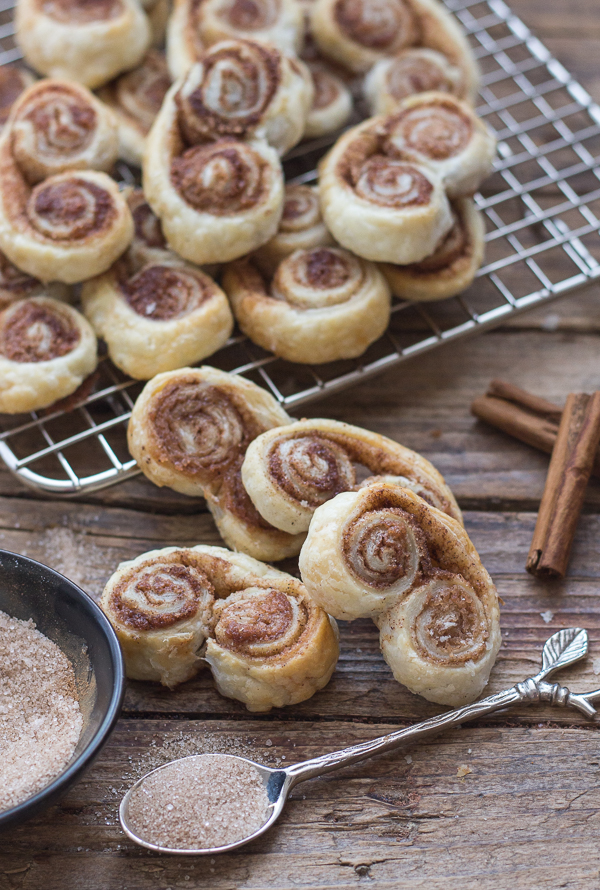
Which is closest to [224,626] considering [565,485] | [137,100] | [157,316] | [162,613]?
[162,613]

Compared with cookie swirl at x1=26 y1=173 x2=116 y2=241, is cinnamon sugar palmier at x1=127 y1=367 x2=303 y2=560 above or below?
below

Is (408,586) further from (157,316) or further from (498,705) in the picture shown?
(157,316)

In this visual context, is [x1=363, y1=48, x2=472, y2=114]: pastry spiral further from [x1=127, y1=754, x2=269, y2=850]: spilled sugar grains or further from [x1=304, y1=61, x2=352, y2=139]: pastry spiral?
[x1=127, y1=754, x2=269, y2=850]: spilled sugar grains

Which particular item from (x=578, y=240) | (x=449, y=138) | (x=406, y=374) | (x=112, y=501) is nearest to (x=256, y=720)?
(x=112, y=501)

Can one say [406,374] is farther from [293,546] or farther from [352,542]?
[352,542]

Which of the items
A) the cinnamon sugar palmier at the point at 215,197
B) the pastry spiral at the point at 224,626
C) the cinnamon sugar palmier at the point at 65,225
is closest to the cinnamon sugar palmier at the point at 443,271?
the cinnamon sugar palmier at the point at 215,197

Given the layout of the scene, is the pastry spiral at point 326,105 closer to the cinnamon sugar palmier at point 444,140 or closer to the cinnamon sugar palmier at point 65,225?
the cinnamon sugar palmier at point 444,140

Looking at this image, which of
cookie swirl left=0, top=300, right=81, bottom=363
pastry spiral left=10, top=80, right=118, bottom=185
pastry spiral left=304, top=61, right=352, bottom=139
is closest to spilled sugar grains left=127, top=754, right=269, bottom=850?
cookie swirl left=0, top=300, right=81, bottom=363
